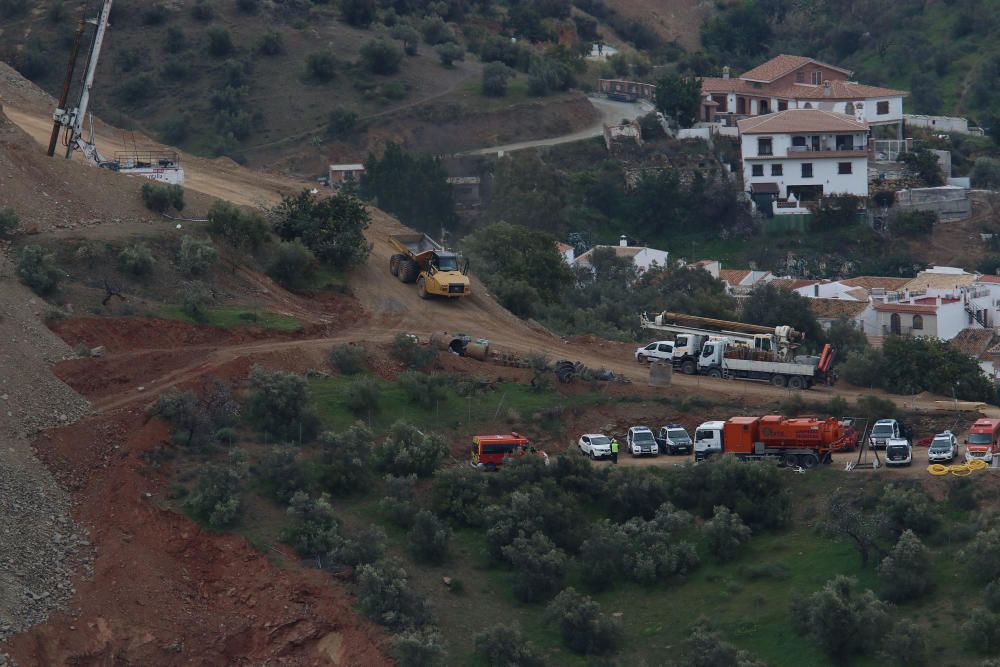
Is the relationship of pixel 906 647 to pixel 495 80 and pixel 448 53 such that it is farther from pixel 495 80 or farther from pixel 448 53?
pixel 448 53

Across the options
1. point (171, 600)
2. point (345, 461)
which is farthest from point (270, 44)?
point (171, 600)

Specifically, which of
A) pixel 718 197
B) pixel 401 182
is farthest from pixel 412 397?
pixel 718 197

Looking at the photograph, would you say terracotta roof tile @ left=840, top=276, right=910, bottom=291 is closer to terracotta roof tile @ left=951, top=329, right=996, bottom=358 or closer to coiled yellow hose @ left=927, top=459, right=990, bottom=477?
terracotta roof tile @ left=951, top=329, right=996, bottom=358

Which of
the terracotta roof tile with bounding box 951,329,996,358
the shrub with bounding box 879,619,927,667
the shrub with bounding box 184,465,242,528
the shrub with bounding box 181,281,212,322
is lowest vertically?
the terracotta roof tile with bounding box 951,329,996,358

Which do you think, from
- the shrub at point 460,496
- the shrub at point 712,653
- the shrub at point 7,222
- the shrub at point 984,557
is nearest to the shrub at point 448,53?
the shrub at point 7,222

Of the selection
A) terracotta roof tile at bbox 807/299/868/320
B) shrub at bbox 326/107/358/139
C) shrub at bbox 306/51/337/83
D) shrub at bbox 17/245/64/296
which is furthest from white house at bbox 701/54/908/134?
shrub at bbox 17/245/64/296

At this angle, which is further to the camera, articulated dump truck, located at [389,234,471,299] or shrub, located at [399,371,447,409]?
articulated dump truck, located at [389,234,471,299]

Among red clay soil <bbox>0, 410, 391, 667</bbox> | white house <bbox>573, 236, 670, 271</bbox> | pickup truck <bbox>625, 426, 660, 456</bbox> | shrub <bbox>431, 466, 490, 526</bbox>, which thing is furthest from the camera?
white house <bbox>573, 236, 670, 271</bbox>
